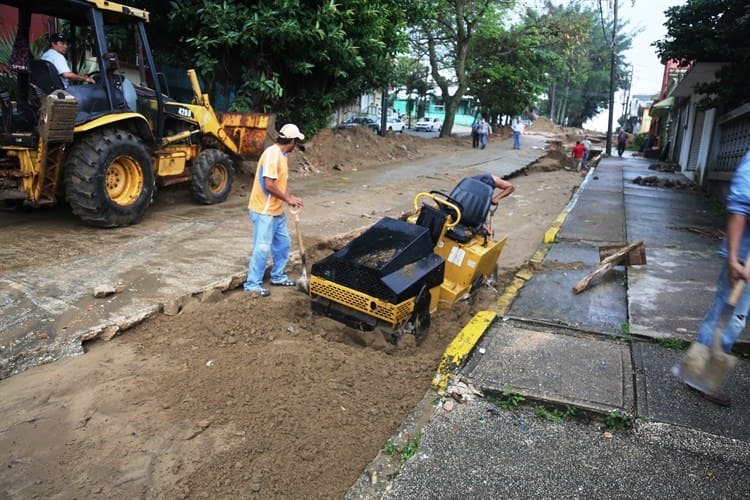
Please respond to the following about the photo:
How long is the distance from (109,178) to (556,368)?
224 inches

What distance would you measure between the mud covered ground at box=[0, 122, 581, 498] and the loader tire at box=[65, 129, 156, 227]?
97.3 inches

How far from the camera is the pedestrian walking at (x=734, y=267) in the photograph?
3236 mm

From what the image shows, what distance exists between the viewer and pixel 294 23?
10.3 meters

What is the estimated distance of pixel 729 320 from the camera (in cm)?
342

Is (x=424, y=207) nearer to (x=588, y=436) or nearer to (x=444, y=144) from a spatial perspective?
(x=588, y=436)

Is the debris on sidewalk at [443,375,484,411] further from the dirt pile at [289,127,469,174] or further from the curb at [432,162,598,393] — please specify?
the dirt pile at [289,127,469,174]

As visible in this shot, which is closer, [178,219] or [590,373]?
[590,373]

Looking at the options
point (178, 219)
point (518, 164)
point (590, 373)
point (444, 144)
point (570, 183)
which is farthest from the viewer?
point (444, 144)

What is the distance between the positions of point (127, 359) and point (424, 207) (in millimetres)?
2915

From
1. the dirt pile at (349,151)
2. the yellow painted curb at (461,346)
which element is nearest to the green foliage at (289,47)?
the dirt pile at (349,151)

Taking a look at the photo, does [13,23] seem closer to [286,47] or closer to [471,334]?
[286,47]

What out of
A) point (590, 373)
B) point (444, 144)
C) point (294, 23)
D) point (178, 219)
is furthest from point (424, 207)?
point (444, 144)

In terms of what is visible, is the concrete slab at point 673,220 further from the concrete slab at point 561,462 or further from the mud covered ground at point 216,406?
the concrete slab at point 561,462

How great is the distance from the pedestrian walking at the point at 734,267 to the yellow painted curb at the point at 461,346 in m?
1.58
